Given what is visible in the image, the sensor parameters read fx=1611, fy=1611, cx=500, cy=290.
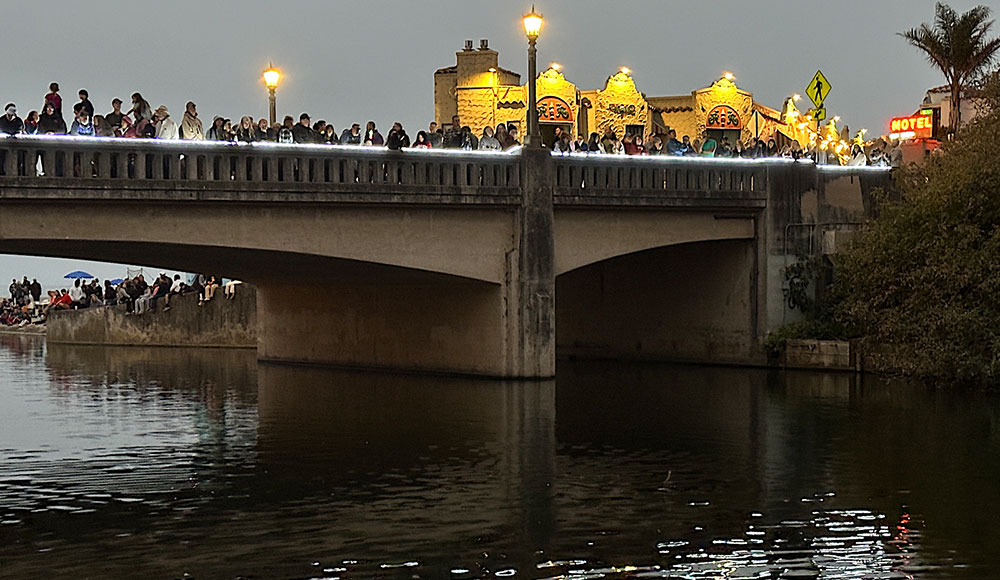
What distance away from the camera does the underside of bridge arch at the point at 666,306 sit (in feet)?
150

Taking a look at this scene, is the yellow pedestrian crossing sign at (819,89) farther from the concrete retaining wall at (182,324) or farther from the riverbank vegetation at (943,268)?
the concrete retaining wall at (182,324)

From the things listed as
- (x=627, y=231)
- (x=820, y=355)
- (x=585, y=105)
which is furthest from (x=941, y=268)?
(x=585, y=105)

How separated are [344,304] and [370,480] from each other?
2220 centimetres

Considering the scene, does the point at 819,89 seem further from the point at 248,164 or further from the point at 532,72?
the point at 248,164

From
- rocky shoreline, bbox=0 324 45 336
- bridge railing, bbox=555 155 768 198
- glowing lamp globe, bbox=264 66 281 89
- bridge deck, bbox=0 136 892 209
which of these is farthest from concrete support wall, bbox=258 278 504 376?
rocky shoreline, bbox=0 324 45 336

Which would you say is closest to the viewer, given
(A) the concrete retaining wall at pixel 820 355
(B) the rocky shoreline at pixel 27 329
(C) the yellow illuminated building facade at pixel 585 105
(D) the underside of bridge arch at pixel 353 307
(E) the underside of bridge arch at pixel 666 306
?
(D) the underside of bridge arch at pixel 353 307

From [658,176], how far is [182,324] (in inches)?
912

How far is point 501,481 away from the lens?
23844 millimetres

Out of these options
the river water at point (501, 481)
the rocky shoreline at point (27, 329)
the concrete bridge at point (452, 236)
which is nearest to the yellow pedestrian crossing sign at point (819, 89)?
the concrete bridge at point (452, 236)

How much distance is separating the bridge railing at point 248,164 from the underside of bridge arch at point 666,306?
931 cm

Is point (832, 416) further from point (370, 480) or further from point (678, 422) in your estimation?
point (370, 480)

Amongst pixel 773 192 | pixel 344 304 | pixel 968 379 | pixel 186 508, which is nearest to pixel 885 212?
pixel 773 192

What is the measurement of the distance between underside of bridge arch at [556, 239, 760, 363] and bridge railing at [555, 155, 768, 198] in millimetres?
2128

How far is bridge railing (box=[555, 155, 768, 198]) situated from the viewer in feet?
132
